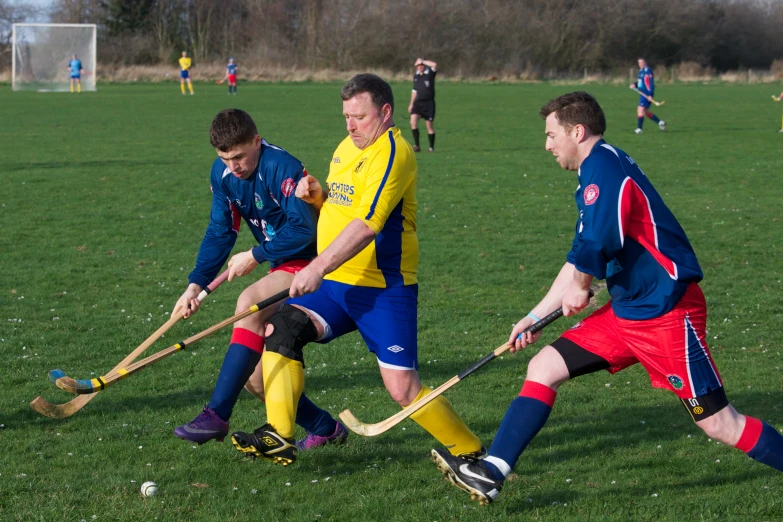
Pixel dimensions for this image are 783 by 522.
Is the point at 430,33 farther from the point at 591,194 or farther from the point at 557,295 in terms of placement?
the point at 591,194

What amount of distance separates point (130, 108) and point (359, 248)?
2783 cm

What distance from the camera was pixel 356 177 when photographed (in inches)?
164

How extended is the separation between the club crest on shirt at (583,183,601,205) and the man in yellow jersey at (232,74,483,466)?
2.97 feet

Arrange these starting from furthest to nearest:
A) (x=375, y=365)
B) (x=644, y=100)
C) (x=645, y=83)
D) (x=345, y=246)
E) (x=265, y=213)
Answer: (x=645, y=83) → (x=644, y=100) → (x=375, y=365) → (x=265, y=213) → (x=345, y=246)

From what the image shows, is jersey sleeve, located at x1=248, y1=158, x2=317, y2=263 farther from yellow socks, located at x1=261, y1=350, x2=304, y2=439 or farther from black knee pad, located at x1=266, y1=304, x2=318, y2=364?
yellow socks, located at x1=261, y1=350, x2=304, y2=439

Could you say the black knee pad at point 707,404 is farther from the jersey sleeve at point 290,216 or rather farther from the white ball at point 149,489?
the white ball at point 149,489

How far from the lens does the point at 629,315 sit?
3816mm

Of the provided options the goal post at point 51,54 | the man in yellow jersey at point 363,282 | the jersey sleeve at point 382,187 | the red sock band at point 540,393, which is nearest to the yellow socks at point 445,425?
the man in yellow jersey at point 363,282

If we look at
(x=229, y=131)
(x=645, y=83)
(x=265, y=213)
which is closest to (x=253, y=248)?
(x=265, y=213)

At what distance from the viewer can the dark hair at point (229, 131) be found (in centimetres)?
433

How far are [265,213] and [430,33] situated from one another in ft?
215

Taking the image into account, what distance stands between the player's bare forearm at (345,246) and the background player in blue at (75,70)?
39.0m

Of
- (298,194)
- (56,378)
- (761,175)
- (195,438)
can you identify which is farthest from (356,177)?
(761,175)

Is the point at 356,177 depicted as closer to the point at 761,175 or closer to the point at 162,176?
the point at 162,176
